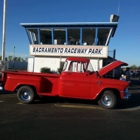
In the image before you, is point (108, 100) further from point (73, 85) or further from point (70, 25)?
point (70, 25)

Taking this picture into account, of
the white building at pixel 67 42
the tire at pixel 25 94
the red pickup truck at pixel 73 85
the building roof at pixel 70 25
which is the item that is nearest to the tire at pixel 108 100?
the red pickup truck at pixel 73 85

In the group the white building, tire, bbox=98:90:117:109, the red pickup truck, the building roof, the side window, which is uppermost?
the building roof

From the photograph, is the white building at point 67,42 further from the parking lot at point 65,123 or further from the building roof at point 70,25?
the parking lot at point 65,123

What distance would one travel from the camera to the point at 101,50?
20.3 m

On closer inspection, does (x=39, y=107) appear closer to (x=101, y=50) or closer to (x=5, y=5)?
(x=5, y=5)

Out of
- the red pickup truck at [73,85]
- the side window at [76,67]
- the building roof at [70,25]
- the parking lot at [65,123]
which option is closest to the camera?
the parking lot at [65,123]

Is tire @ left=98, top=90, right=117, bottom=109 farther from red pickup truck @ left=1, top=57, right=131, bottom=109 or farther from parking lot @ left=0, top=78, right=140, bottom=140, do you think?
parking lot @ left=0, top=78, right=140, bottom=140

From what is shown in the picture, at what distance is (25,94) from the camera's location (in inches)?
334

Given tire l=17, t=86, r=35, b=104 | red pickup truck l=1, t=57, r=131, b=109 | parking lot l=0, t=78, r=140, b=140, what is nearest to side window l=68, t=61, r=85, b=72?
red pickup truck l=1, t=57, r=131, b=109

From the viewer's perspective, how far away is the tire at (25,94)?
839 cm

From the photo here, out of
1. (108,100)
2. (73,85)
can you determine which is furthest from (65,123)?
(108,100)

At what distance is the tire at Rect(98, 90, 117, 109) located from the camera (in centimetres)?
809

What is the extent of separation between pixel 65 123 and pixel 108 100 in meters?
3.09

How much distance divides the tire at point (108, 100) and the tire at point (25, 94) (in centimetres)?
304
